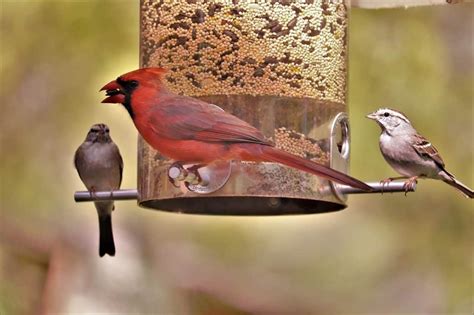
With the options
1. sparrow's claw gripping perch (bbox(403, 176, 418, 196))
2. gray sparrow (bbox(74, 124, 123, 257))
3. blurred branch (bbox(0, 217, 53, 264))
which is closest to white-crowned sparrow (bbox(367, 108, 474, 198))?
sparrow's claw gripping perch (bbox(403, 176, 418, 196))

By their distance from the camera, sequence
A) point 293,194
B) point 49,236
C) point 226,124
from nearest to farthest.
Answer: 1. point 226,124
2. point 293,194
3. point 49,236

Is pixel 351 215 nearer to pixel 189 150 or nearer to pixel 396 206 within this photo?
pixel 396 206

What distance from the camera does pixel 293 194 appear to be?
7.74m

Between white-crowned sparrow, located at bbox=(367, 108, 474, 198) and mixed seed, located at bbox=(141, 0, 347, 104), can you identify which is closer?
mixed seed, located at bbox=(141, 0, 347, 104)

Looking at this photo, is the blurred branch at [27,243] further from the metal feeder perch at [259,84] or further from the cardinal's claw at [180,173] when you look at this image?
the cardinal's claw at [180,173]

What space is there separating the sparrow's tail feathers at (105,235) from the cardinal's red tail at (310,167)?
368 cm

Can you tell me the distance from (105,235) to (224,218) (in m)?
1.35

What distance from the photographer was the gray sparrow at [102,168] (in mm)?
9617

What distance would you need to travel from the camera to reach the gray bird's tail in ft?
33.1

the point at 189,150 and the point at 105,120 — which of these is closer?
the point at 189,150

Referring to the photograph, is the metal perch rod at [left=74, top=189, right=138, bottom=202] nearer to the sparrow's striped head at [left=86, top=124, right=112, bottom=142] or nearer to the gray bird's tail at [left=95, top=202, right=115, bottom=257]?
the sparrow's striped head at [left=86, top=124, right=112, bottom=142]

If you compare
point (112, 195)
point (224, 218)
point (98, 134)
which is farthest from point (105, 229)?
point (112, 195)

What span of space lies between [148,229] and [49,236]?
83cm

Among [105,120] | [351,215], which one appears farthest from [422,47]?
[105,120]
